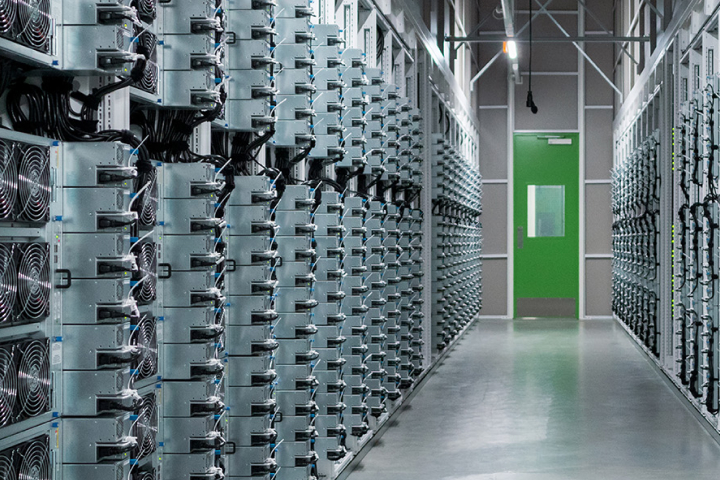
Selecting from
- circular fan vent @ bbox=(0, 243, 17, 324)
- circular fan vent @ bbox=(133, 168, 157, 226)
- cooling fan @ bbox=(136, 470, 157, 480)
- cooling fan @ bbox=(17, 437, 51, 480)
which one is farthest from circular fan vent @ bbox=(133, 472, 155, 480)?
circular fan vent @ bbox=(0, 243, 17, 324)

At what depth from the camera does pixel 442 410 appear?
30.3 feet

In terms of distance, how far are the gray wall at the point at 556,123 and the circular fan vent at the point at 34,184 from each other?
17322 millimetres

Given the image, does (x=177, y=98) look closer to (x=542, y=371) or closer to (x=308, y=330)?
(x=308, y=330)

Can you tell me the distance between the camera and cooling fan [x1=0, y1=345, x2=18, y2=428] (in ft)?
9.06

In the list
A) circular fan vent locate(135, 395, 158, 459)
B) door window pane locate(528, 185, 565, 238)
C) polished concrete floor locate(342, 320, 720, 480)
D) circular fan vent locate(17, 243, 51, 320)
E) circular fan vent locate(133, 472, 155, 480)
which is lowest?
polished concrete floor locate(342, 320, 720, 480)

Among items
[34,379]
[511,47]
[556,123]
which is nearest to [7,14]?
[34,379]

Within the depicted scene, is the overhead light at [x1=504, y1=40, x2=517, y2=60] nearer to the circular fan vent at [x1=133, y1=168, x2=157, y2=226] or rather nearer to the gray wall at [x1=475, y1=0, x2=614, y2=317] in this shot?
the gray wall at [x1=475, y1=0, x2=614, y2=317]

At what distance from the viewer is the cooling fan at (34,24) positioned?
2.84 meters

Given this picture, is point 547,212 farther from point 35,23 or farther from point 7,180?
point 7,180

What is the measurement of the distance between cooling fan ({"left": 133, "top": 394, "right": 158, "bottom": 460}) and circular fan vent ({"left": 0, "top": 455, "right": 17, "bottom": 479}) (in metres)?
0.66

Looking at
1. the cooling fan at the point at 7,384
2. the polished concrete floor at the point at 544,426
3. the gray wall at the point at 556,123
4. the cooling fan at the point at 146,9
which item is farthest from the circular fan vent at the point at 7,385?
the gray wall at the point at 556,123

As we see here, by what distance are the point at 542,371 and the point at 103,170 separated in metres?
9.43

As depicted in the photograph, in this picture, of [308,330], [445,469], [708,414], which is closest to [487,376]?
[708,414]

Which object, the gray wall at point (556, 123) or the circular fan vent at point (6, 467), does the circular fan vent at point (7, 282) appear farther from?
the gray wall at point (556, 123)
